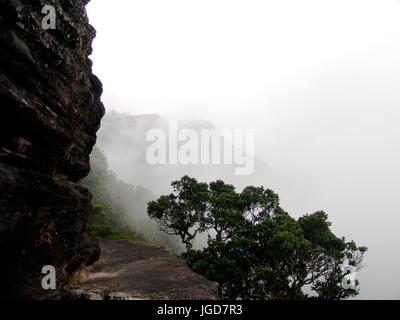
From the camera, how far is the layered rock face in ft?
34.2

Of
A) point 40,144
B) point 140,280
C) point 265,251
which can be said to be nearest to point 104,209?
point 265,251

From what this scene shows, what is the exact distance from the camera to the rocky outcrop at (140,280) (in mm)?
14172

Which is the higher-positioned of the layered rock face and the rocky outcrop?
the layered rock face

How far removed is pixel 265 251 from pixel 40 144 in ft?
73.9

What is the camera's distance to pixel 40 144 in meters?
12.3

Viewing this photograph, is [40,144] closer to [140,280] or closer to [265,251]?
[140,280]

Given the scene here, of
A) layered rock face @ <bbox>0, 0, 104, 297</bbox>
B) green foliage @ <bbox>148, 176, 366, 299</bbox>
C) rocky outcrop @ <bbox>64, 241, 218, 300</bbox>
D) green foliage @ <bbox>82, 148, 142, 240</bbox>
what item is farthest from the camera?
green foliage @ <bbox>82, 148, 142, 240</bbox>

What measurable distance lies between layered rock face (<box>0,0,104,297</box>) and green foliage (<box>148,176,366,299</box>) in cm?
1727

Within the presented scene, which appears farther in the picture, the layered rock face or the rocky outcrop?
the rocky outcrop

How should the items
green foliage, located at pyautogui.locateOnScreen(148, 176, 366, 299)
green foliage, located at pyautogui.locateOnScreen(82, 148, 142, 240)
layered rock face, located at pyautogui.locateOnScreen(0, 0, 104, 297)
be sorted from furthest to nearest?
green foliage, located at pyautogui.locateOnScreen(82, 148, 142, 240) < green foliage, located at pyautogui.locateOnScreen(148, 176, 366, 299) < layered rock face, located at pyautogui.locateOnScreen(0, 0, 104, 297)

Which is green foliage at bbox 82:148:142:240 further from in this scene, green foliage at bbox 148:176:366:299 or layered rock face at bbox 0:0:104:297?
layered rock face at bbox 0:0:104:297

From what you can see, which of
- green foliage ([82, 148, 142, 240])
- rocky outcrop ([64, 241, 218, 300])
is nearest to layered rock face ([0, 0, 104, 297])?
rocky outcrop ([64, 241, 218, 300])

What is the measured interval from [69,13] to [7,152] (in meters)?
7.18
